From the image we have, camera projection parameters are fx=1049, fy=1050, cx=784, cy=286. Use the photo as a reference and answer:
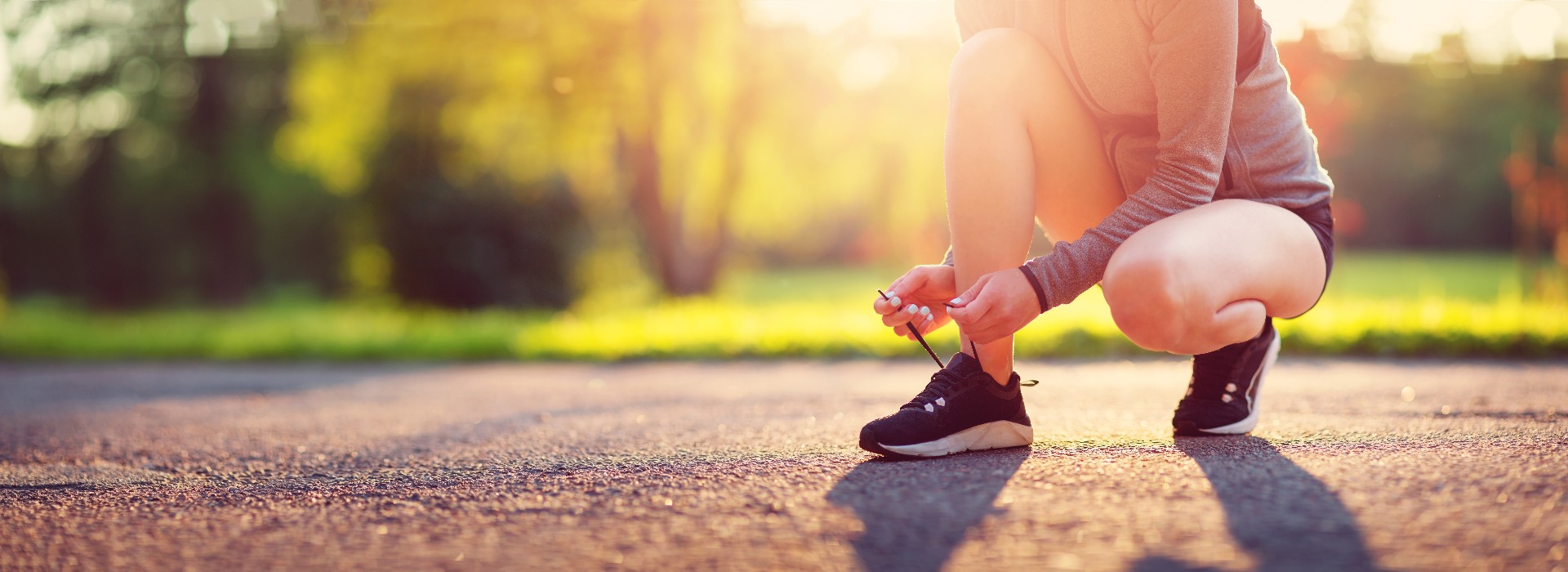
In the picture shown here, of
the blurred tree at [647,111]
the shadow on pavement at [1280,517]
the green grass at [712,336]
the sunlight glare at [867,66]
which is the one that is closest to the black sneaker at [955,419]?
the shadow on pavement at [1280,517]

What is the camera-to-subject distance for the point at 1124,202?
188cm

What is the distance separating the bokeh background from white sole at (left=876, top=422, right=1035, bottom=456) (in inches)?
41.6

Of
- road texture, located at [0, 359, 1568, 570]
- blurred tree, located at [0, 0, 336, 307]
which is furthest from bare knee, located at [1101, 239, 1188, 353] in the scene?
blurred tree, located at [0, 0, 336, 307]

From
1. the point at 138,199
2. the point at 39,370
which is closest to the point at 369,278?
the point at 39,370

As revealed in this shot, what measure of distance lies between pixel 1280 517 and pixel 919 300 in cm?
79

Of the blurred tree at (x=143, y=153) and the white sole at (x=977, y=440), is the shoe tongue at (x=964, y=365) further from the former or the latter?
the blurred tree at (x=143, y=153)

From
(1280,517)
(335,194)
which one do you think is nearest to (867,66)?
(1280,517)

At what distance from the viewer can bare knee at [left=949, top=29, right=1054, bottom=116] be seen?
1.98 meters

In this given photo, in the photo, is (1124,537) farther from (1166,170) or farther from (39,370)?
(39,370)

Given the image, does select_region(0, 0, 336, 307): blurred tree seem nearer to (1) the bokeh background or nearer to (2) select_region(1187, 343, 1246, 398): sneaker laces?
(1) the bokeh background

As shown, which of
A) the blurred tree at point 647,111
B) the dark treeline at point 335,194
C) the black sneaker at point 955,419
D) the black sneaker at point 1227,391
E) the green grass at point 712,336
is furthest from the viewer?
the dark treeline at point 335,194

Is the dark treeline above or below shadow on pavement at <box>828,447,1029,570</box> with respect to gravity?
above

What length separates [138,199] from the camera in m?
27.0

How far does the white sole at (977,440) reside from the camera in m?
1.90
